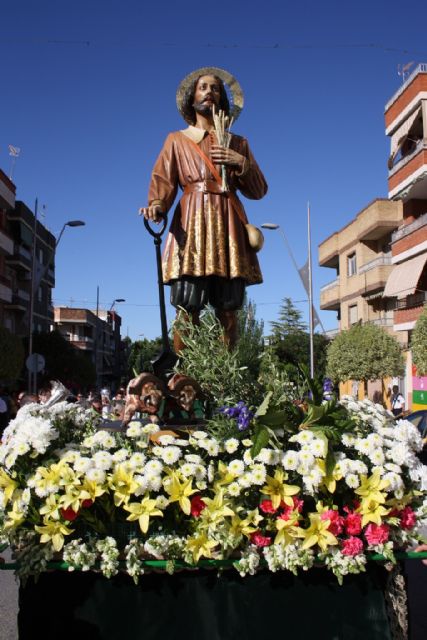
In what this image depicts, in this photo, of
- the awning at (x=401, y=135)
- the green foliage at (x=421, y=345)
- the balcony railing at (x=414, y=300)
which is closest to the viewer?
the green foliage at (x=421, y=345)

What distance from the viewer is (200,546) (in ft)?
9.60

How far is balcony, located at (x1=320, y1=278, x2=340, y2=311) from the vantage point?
3978cm

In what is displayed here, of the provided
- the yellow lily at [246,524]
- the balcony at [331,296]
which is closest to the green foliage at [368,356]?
the balcony at [331,296]

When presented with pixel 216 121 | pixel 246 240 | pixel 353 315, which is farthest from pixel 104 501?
pixel 353 315

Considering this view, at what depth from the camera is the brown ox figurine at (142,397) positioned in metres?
4.01

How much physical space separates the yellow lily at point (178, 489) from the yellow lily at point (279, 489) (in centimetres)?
35

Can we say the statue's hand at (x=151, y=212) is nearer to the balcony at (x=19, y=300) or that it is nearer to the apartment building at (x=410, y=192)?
the apartment building at (x=410, y=192)

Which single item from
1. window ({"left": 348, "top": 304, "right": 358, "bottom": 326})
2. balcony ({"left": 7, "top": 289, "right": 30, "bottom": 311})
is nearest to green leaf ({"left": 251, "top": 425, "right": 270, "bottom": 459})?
window ({"left": 348, "top": 304, "right": 358, "bottom": 326})

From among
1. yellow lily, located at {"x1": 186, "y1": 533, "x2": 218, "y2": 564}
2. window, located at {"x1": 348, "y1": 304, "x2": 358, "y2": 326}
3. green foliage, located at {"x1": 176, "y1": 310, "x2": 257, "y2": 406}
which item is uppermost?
window, located at {"x1": 348, "y1": 304, "x2": 358, "y2": 326}

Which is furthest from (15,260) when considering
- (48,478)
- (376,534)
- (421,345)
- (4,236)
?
(376,534)

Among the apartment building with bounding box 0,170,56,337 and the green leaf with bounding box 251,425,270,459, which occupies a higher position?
the apartment building with bounding box 0,170,56,337

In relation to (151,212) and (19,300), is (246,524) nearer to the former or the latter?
(151,212)

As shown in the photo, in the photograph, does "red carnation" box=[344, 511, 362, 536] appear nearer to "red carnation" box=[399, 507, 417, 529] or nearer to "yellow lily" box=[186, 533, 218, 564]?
"red carnation" box=[399, 507, 417, 529]

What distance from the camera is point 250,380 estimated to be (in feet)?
14.4
